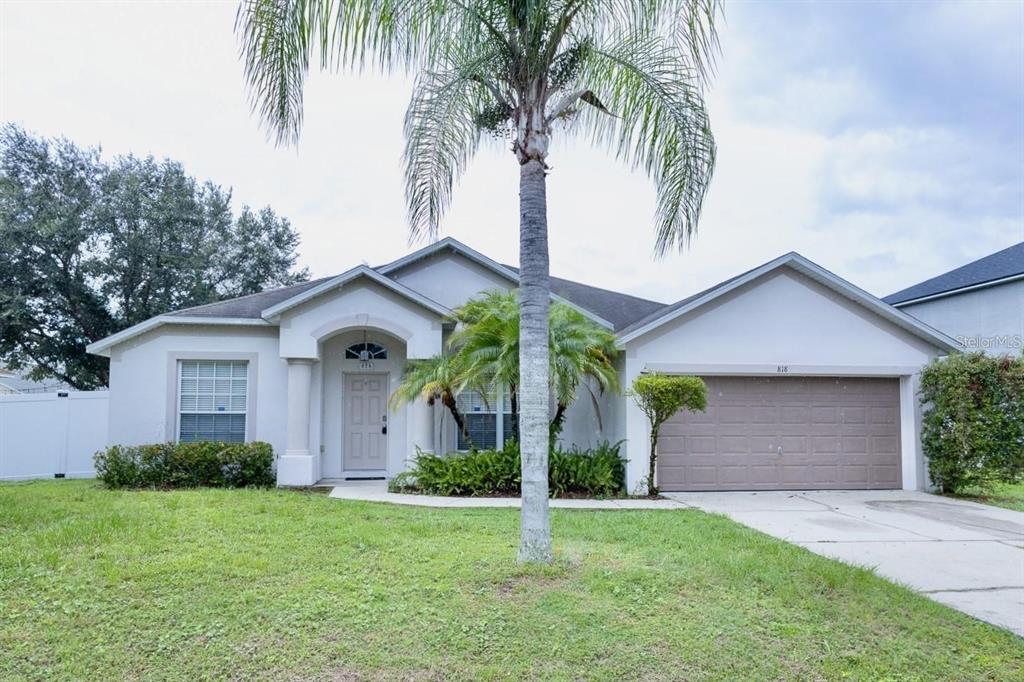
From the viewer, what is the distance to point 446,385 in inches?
453

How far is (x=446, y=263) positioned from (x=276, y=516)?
749 cm

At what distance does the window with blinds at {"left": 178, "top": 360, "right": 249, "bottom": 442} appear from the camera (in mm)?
13156

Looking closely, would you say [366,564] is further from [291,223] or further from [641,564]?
[291,223]

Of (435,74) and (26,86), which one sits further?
(26,86)

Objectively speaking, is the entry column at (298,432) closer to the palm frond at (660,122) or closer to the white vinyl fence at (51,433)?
the white vinyl fence at (51,433)

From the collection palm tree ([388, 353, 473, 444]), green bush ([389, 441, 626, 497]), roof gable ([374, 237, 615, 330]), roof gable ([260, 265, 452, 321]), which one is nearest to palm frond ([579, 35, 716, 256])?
palm tree ([388, 353, 473, 444])

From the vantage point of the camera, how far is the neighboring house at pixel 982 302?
18.7 m

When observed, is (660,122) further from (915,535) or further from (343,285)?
(343,285)

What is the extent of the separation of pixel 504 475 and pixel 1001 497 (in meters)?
9.33

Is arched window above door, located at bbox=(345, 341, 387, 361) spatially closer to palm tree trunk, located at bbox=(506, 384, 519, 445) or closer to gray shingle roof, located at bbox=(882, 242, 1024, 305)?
palm tree trunk, located at bbox=(506, 384, 519, 445)

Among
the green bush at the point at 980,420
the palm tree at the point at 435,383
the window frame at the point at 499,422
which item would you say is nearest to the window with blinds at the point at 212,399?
the palm tree at the point at 435,383

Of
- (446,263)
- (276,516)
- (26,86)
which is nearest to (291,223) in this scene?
(26,86)

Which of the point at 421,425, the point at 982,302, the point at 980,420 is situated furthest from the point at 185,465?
the point at 982,302

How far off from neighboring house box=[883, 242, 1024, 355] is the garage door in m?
7.27
